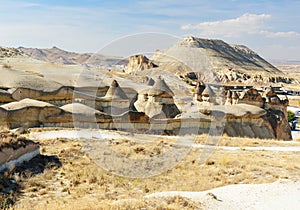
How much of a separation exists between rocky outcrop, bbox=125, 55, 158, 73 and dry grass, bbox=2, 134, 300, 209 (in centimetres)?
5684

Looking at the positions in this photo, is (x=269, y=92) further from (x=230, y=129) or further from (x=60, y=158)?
(x=60, y=158)

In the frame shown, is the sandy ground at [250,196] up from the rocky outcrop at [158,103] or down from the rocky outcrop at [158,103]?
down

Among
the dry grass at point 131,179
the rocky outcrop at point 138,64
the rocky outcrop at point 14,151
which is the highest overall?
the rocky outcrop at point 138,64

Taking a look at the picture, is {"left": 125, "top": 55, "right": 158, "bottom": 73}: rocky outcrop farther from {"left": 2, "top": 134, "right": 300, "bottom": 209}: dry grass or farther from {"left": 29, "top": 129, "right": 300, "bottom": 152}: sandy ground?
{"left": 2, "top": 134, "right": 300, "bottom": 209}: dry grass

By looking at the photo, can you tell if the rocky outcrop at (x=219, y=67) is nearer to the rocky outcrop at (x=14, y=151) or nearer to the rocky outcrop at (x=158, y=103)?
the rocky outcrop at (x=158, y=103)

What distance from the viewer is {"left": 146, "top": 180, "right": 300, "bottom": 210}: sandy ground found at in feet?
23.7

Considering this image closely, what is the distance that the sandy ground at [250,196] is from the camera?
23.7 feet

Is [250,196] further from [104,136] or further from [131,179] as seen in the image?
[104,136]

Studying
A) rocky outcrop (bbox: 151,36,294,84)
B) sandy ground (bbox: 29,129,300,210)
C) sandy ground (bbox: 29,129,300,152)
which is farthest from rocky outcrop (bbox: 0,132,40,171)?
rocky outcrop (bbox: 151,36,294,84)

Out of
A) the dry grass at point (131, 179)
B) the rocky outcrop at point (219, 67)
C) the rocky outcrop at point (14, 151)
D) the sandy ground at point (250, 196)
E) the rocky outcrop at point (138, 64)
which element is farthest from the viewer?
the rocky outcrop at point (138, 64)

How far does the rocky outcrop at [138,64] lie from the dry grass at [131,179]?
56837 mm

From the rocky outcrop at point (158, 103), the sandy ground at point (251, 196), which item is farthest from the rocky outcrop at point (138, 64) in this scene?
the sandy ground at point (251, 196)

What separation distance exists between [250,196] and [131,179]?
2847mm

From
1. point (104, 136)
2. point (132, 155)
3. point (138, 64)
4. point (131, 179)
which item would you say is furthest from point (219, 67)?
point (131, 179)
